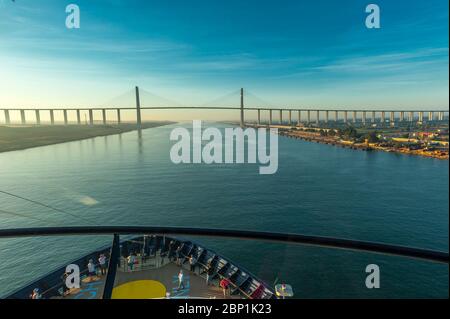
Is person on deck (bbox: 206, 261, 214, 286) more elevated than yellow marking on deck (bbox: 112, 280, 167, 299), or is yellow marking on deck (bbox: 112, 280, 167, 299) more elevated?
yellow marking on deck (bbox: 112, 280, 167, 299)

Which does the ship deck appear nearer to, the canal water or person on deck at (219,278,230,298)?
person on deck at (219,278,230,298)

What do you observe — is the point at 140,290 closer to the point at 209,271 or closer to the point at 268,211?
the point at 209,271

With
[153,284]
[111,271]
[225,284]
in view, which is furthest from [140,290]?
[111,271]

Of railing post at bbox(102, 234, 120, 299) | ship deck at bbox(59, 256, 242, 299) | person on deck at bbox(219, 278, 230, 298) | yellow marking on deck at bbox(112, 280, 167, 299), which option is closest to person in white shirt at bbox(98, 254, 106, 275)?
ship deck at bbox(59, 256, 242, 299)

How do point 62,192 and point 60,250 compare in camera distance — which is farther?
point 62,192
